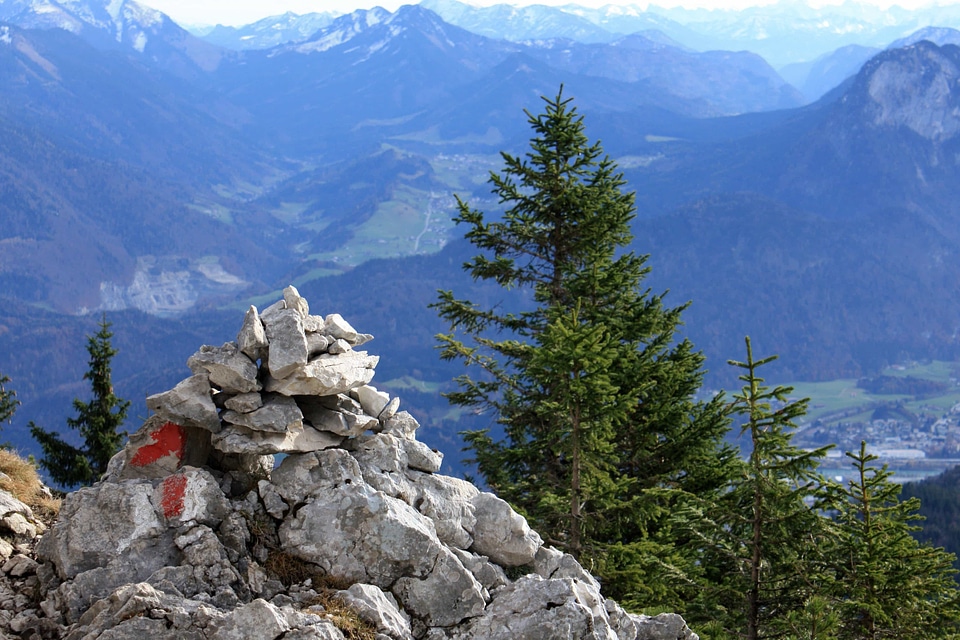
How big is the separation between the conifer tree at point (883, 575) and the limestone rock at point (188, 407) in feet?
39.3

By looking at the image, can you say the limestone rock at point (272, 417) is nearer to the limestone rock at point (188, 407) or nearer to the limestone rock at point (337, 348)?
the limestone rock at point (188, 407)

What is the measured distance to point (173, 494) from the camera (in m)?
14.7

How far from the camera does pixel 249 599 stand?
1377cm

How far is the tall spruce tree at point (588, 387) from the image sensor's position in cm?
2036

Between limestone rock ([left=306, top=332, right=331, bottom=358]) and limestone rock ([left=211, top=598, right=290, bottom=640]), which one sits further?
limestone rock ([left=306, top=332, right=331, bottom=358])

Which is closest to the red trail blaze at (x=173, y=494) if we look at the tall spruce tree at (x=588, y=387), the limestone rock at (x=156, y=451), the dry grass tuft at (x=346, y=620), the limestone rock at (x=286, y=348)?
the limestone rock at (x=156, y=451)

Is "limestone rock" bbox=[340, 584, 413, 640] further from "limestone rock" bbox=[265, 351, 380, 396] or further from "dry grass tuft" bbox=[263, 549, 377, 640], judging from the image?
"limestone rock" bbox=[265, 351, 380, 396]

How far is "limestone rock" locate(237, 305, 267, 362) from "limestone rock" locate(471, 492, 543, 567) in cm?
502

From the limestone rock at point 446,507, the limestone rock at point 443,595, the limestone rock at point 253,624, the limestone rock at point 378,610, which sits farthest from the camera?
the limestone rock at point 446,507

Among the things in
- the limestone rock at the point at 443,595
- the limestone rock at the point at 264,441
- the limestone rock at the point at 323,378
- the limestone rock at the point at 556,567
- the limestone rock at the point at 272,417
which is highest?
the limestone rock at the point at 323,378

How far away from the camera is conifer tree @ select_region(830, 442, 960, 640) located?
17359 mm

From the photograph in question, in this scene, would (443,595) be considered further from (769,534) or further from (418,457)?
(769,534)

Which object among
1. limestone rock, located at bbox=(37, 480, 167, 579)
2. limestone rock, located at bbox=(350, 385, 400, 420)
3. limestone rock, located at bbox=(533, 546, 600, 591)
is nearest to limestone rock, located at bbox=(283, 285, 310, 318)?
limestone rock, located at bbox=(350, 385, 400, 420)

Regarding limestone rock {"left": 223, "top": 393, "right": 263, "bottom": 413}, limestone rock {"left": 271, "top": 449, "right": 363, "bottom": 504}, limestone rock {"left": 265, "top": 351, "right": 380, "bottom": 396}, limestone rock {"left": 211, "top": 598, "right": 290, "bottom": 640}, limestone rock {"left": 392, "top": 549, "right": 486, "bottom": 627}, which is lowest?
limestone rock {"left": 211, "top": 598, "right": 290, "bottom": 640}
